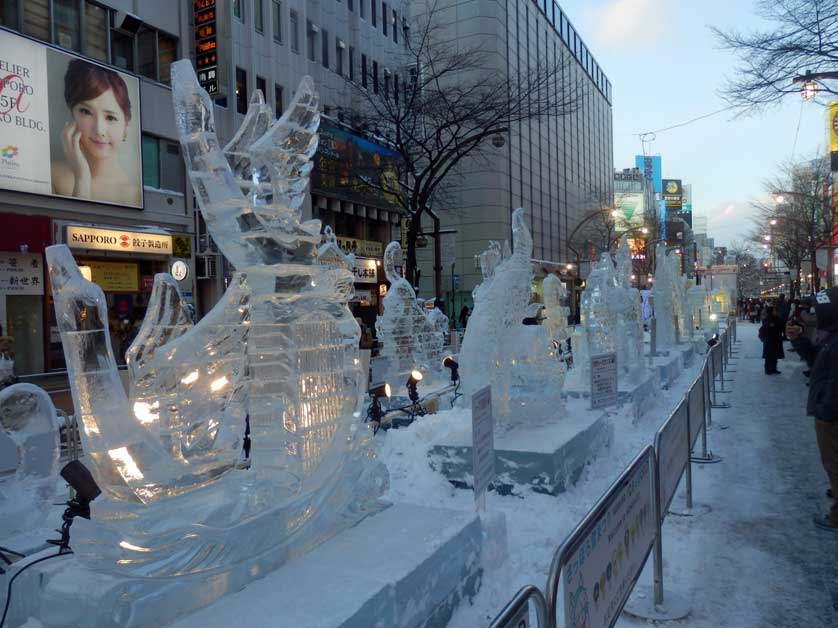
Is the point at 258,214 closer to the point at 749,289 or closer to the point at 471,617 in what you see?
the point at 471,617

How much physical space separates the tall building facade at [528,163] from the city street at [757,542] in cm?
1988

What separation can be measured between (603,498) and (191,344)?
247 centimetres

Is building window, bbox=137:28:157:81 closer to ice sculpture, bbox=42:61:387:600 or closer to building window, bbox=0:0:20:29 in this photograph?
building window, bbox=0:0:20:29

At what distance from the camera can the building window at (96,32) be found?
16359mm

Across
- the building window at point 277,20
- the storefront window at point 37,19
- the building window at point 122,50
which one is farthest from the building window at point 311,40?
the storefront window at point 37,19

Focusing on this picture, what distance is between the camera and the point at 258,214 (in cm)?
393

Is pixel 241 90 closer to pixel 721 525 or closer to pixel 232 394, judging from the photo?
pixel 232 394

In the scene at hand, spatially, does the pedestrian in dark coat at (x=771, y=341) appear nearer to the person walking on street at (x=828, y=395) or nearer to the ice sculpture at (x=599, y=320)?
the ice sculpture at (x=599, y=320)

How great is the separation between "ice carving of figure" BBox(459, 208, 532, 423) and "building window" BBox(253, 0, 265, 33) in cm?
1780

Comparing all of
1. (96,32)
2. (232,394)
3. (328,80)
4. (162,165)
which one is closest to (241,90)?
(162,165)

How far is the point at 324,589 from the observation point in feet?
10.1

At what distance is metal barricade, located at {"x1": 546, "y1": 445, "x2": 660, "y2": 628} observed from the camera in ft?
7.90

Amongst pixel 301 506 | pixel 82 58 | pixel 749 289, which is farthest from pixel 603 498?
pixel 749 289

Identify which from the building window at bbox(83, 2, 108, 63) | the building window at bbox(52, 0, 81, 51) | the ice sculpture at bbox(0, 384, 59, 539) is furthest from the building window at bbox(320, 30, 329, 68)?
the ice sculpture at bbox(0, 384, 59, 539)
